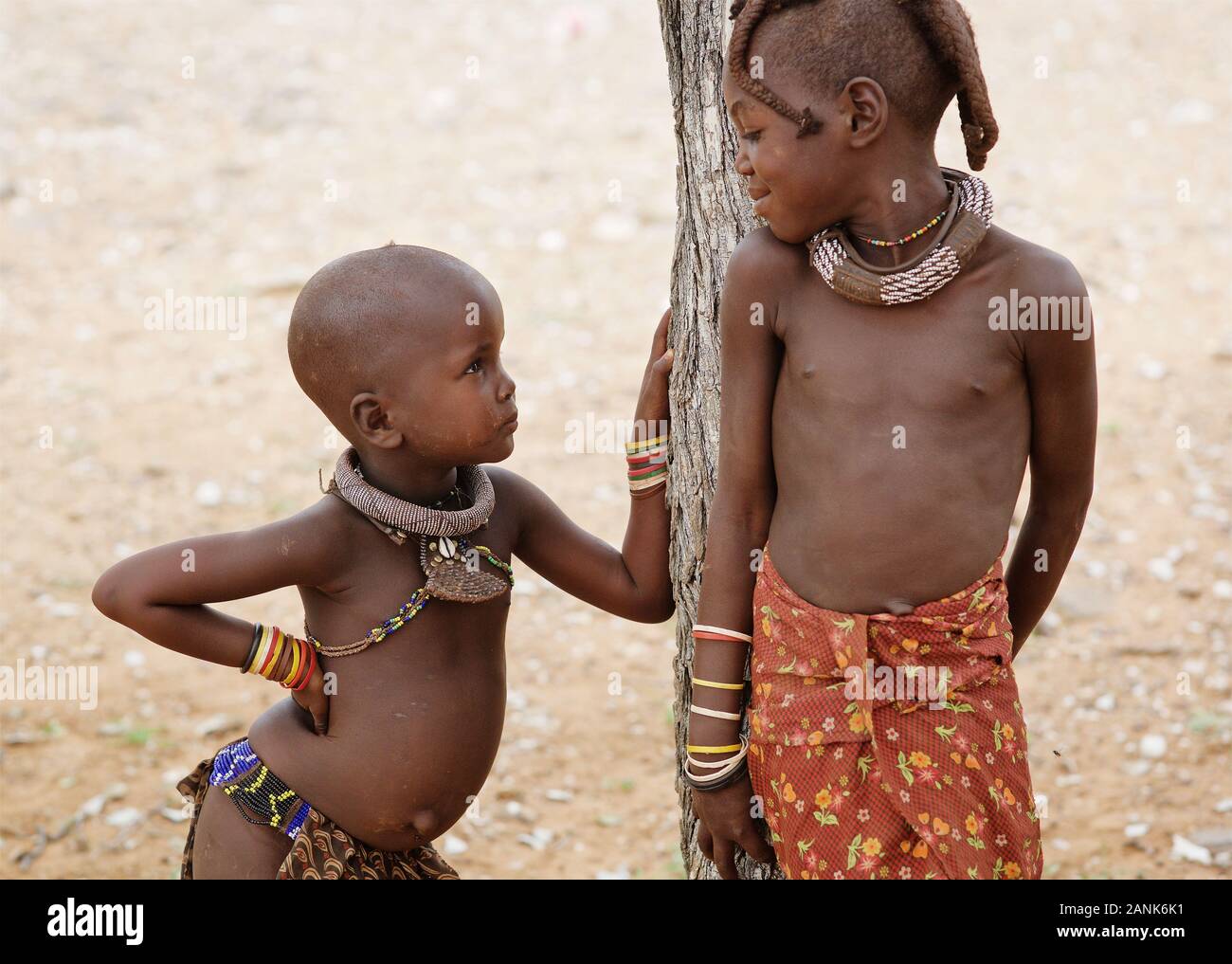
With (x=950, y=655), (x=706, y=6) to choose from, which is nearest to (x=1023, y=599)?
(x=950, y=655)

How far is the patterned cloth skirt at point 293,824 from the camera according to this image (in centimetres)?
235

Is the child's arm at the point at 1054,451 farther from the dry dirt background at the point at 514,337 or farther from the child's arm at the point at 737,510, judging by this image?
the dry dirt background at the point at 514,337

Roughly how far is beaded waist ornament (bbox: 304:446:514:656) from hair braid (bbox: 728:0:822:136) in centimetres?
90

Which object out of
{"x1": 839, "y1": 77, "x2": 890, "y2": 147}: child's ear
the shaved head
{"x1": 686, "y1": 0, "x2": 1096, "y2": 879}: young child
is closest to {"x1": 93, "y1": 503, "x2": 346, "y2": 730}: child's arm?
the shaved head

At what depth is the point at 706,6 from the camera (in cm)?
250

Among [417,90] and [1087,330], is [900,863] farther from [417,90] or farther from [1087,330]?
[417,90]

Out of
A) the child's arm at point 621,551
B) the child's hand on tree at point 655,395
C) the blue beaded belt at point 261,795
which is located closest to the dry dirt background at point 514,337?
the child's arm at point 621,551

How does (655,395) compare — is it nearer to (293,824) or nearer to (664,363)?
(664,363)

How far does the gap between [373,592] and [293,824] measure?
0.47m

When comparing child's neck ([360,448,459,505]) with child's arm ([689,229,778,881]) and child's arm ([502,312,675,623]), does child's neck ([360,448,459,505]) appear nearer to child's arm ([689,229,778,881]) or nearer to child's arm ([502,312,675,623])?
child's arm ([502,312,675,623])

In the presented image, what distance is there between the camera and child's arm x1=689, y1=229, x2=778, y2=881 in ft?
6.93

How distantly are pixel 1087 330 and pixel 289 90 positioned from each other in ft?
28.7

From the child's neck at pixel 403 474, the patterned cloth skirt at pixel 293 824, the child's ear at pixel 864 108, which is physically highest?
the child's ear at pixel 864 108

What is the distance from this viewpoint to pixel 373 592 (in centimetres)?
235
